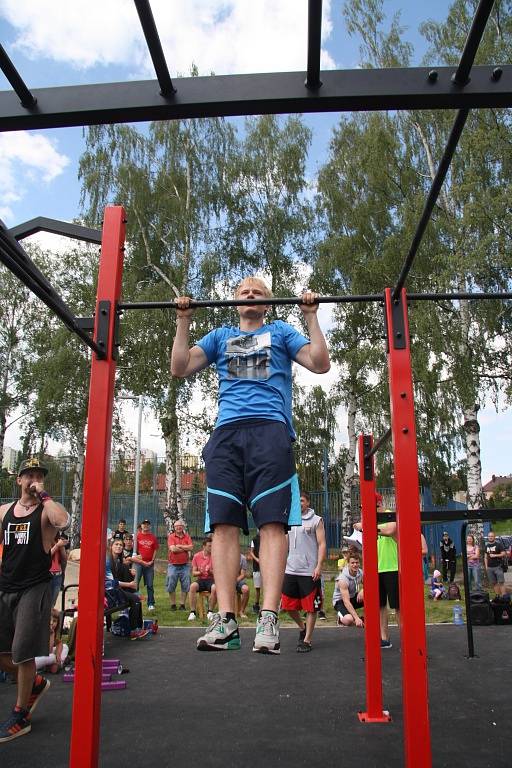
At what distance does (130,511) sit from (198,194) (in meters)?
11.0

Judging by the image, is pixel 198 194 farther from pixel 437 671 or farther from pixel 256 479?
pixel 256 479

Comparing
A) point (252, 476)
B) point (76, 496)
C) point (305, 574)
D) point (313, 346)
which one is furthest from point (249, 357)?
point (76, 496)

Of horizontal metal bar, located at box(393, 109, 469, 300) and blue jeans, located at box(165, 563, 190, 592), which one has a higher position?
horizontal metal bar, located at box(393, 109, 469, 300)

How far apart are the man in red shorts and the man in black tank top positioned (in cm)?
292

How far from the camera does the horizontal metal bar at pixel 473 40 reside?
1.14 m

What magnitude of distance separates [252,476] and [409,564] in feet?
2.27

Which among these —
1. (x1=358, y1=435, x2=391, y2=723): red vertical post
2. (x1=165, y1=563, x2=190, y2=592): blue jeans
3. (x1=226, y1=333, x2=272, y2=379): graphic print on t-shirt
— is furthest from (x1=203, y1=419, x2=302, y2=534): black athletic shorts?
(x1=165, y1=563, x2=190, y2=592): blue jeans

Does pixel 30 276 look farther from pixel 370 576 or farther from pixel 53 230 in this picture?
pixel 370 576

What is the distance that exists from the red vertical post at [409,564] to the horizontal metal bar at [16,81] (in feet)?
4.44

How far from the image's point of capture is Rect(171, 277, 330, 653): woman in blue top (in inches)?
92.5

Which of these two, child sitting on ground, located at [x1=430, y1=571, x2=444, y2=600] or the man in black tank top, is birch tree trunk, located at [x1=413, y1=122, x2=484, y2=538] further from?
the man in black tank top

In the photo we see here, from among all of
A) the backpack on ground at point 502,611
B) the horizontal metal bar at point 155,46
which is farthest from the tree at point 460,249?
the horizontal metal bar at point 155,46

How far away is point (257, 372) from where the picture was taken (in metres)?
2.61

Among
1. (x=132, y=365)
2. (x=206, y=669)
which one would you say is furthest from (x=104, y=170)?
(x=206, y=669)
